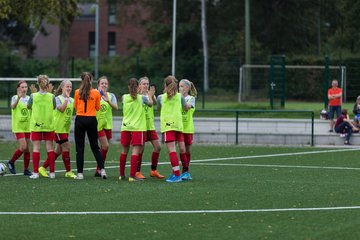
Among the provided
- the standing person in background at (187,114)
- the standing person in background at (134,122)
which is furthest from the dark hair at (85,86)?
the standing person in background at (187,114)

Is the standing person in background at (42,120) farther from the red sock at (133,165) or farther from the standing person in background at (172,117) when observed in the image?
the standing person in background at (172,117)

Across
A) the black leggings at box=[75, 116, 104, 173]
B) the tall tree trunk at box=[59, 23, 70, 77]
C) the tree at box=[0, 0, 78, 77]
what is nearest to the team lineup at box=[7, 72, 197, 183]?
the black leggings at box=[75, 116, 104, 173]

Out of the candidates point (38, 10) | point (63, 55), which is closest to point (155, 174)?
point (38, 10)

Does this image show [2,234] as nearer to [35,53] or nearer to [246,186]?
[246,186]

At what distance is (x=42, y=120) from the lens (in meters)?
18.3

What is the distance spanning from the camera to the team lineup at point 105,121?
17.7m

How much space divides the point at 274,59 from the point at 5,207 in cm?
2666

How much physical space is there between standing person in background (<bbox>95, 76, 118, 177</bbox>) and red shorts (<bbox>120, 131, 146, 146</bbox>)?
3.05ft

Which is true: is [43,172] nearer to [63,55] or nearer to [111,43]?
[63,55]

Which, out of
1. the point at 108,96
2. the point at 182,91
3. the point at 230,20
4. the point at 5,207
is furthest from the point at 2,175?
the point at 230,20

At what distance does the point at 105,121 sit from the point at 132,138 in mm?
1578

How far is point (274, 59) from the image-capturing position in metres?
39.8

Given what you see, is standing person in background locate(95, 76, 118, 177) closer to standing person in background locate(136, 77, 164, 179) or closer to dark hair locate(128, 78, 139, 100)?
standing person in background locate(136, 77, 164, 179)

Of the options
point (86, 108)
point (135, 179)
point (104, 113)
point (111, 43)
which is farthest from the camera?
point (111, 43)
